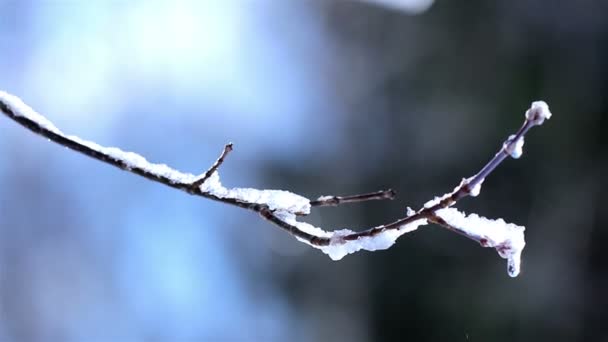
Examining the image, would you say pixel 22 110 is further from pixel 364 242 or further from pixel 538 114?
pixel 538 114

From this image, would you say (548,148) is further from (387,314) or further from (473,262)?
(387,314)

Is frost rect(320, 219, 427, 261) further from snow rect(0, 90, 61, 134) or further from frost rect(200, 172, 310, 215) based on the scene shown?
snow rect(0, 90, 61, 134)

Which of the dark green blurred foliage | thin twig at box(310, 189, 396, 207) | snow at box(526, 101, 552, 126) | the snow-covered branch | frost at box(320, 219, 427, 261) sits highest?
the dark green blurred foliage

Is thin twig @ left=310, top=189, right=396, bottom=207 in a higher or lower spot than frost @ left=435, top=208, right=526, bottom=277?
higher

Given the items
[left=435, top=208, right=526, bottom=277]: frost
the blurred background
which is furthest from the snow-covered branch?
the blurred background

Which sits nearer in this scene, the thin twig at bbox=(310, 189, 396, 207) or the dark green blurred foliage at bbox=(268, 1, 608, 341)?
the thin twig at bbox=(310, 189, 396, 207)

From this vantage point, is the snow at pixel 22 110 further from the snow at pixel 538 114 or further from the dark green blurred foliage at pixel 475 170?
the dark green blurred foliage at pixel 475 170

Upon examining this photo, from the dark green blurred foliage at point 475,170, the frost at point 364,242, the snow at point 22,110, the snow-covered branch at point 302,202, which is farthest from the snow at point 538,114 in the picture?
the dark green blurred foliage at point 475,170

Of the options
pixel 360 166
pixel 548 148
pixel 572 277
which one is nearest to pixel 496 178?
pixel 548 148
